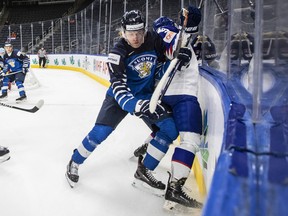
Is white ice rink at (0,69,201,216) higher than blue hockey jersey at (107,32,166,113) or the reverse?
the reverse

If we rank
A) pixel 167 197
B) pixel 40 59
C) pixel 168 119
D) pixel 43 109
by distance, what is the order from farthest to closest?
pixel 40 59
pixel 43 109
pixel 168 119
pixel 167 197

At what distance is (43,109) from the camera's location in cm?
443

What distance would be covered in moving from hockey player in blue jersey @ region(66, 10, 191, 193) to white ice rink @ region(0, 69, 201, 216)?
14cm

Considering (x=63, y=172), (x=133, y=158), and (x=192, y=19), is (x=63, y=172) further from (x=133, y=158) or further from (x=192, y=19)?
(x=192, y=19)

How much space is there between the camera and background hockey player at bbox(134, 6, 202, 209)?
156cm

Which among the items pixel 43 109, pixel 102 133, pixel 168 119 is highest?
pixel 168 119

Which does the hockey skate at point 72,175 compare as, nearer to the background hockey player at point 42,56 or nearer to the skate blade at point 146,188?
the skate blade at point 146,188

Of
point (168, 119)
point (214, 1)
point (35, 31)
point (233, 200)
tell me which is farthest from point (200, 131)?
point (35, 31)

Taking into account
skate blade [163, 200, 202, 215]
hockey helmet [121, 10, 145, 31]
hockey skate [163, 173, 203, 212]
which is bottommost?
skate blade [163, 200, 202, 215]

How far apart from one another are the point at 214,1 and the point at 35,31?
563 inches

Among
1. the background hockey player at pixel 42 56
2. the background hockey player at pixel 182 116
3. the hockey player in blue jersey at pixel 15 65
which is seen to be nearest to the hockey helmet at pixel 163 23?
the background hockey player at pixel 182 116

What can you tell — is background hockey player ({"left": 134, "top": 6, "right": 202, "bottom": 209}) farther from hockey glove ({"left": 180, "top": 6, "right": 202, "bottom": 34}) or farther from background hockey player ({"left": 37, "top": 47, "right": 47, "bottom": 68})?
background hockey player ({"left": 37, "top": 47, "right": 47, "bottom": 68})

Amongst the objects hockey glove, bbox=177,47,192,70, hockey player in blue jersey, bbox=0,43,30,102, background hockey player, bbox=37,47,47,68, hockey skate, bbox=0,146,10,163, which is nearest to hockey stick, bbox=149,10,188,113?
hockey glove, bbox=177,47,192,70

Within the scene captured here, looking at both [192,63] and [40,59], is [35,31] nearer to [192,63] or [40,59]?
[40,59]
